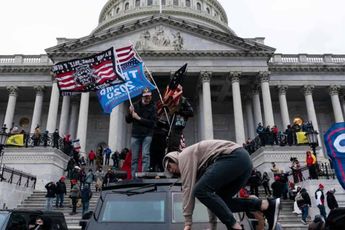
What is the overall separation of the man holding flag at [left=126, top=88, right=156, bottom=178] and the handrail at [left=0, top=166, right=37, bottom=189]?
15.3 m

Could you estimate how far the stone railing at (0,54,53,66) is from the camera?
40031 millimetres

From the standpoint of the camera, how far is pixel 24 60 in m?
41.0

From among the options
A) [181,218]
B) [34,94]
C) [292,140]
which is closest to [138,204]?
[181,218]

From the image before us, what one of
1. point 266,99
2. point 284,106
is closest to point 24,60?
point 266,99

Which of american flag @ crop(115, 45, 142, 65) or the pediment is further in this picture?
the pediment

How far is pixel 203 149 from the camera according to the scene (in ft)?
11.7

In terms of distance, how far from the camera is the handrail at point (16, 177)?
19803mm

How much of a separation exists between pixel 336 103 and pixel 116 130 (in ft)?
85.4

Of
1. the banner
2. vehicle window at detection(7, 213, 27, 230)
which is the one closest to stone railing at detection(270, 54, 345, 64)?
the banner

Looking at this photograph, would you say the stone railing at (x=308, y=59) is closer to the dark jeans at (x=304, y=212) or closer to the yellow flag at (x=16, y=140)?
the dark jeans at (x=304, y=212)

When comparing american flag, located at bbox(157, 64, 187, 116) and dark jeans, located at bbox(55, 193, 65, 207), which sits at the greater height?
american flag, located at bbox(157, 64, 187, 116)

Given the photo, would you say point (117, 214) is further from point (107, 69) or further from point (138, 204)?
point (107, 69)

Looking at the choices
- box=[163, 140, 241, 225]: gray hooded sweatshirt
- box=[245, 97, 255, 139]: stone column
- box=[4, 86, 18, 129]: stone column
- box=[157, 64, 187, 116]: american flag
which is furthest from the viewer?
box=[245, 97, 255, 139]: stone column

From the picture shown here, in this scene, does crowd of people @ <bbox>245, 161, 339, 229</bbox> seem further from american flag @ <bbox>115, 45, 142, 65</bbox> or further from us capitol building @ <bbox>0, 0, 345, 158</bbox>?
us capitol building @ <bbox>0, 0, 345, 158</bbox>
